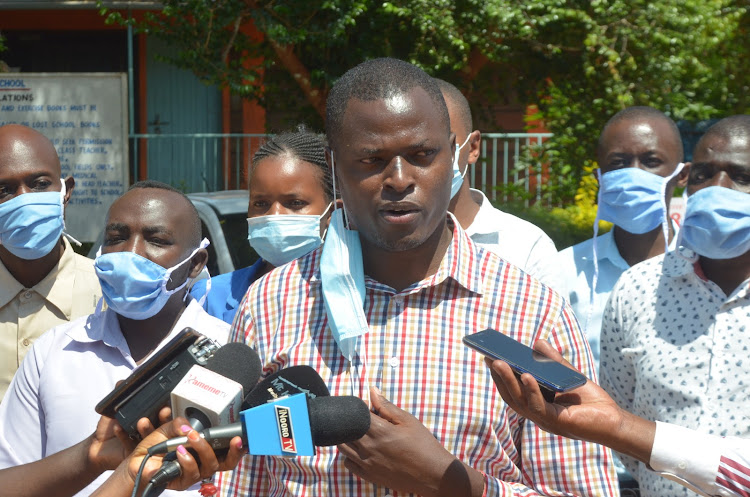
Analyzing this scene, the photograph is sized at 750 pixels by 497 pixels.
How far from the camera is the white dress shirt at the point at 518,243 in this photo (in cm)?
405

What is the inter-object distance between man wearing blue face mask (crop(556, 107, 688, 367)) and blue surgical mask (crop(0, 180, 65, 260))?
2.39 m

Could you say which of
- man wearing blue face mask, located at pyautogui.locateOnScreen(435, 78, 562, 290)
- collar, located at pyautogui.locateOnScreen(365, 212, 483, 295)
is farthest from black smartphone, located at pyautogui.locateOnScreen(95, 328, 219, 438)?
man wearing blue face mask, located at pyautogui.locateOnScreen(435, 78, 562, 290)

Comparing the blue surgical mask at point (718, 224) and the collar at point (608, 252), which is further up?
the blue surgical mask at point (718, 224)

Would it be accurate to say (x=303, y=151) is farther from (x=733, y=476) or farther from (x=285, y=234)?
(x=733, y=476)

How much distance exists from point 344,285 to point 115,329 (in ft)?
4.07

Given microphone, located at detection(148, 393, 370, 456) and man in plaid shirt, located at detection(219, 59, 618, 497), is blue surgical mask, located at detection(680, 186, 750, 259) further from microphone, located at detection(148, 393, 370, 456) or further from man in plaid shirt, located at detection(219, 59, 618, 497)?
microphone, located at detection(148, 393, 370, 456)

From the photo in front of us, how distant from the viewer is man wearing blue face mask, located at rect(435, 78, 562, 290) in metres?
4.06

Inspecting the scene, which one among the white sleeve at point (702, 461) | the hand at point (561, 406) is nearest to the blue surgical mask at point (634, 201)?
the white sleeve at point (702, 461)

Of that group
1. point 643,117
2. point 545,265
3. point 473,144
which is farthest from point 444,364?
point 643,117

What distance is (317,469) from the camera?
2334 mm

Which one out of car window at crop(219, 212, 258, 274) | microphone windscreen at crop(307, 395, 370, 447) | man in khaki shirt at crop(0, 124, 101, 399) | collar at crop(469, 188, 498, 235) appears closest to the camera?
microphone windscreen at crop(307, 395, 370, 447)

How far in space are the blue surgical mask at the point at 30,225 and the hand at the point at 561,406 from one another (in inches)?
103

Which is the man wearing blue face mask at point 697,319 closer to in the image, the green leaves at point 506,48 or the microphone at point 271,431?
the microphone at point 271,431

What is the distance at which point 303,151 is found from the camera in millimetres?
4293
